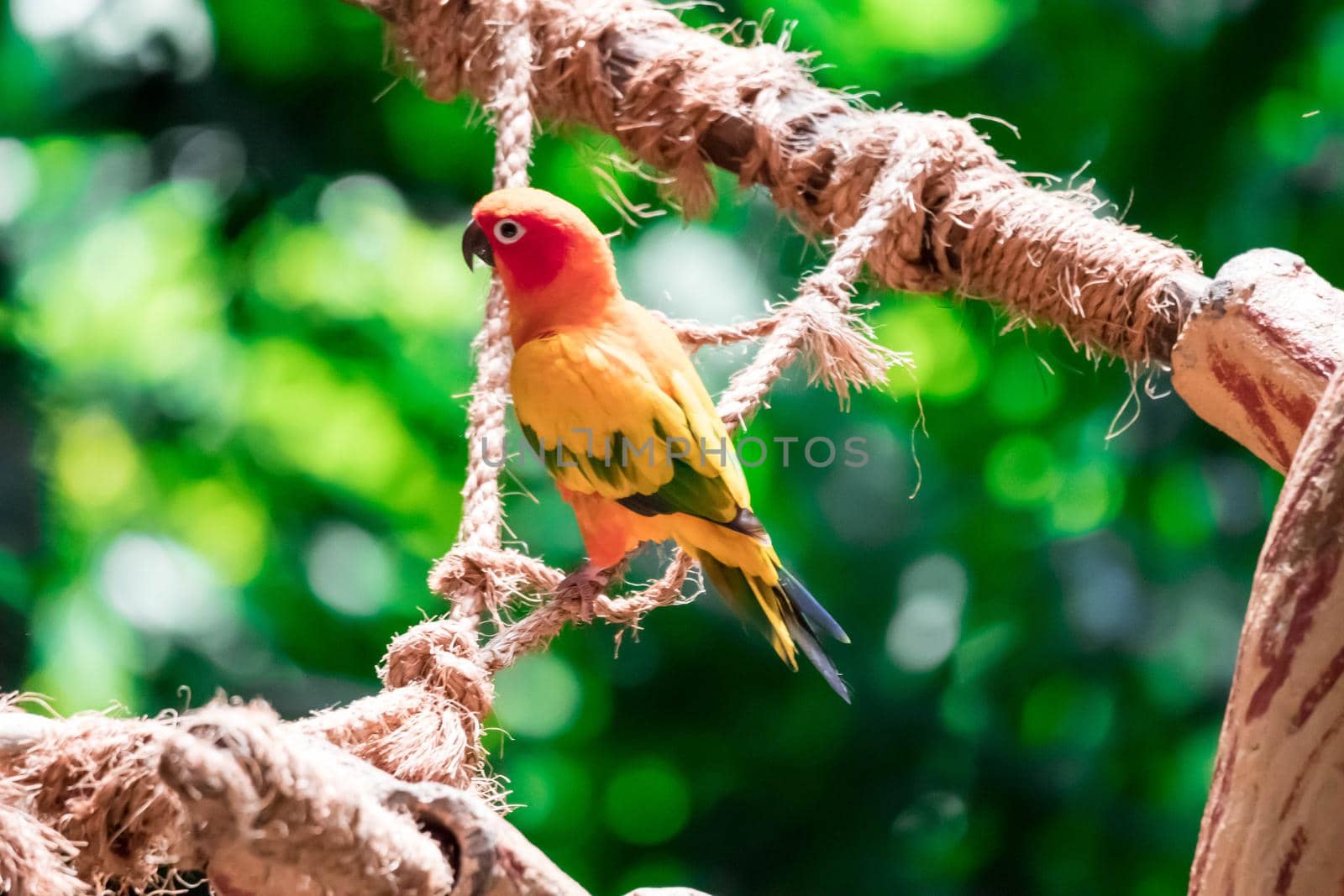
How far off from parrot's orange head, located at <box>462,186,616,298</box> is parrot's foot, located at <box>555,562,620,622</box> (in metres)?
0.27

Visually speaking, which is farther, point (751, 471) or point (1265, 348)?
point (751, 471)

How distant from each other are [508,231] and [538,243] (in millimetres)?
29

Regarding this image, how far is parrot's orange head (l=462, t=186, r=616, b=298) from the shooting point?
3.22ft

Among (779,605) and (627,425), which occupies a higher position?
(627,425)

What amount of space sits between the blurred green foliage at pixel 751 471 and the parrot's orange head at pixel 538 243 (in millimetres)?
780

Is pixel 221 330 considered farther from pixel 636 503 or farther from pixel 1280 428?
pixel 1280 428

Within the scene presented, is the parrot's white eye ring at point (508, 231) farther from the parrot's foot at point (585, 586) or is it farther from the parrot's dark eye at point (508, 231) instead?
the parrot's foot at point (585, 586)

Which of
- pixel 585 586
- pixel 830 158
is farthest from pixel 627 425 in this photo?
pixel 830 158

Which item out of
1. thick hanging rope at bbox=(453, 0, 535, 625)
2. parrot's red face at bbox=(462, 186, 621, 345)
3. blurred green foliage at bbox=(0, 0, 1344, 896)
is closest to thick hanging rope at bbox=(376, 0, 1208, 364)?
thick hanging rope at bbox=(453, 0, 535, 625)

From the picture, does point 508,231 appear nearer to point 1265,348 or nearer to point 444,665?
point 444,665

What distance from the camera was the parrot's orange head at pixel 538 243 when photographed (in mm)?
981

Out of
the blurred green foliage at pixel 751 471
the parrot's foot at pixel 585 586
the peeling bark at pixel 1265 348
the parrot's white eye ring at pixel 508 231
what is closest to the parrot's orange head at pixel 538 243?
the parrot's white eye ring at pixel 508 231

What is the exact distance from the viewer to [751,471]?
1787 millimetres

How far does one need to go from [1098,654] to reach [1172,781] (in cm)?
22
